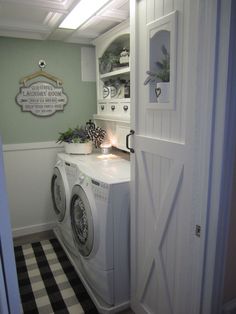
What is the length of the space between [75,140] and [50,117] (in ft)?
1.59

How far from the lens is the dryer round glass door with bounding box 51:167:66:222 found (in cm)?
248

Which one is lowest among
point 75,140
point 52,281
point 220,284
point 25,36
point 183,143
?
point 52,281

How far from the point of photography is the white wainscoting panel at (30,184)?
2887mm

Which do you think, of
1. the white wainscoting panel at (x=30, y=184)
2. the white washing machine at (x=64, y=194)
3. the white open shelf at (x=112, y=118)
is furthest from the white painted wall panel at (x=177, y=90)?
the white wainscoting panel at (x=30, y=184)

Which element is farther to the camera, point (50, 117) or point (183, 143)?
point (50, 117)

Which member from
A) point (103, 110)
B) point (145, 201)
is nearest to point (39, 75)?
point (103, 110)

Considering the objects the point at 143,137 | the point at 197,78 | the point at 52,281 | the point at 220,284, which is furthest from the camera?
the point at 52,281

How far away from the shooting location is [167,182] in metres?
1.42

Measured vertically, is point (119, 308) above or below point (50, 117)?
below

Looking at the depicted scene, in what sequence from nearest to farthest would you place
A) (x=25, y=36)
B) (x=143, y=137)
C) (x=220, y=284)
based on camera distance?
1. (x=220, y=284)
2. (x=143, y=137)
3. (x=25, y=36)

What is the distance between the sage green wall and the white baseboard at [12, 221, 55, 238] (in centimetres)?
100

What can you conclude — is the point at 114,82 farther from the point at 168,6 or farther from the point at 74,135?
the point at 168,6

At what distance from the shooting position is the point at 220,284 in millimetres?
1271

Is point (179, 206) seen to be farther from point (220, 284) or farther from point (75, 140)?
point (75, 140)
